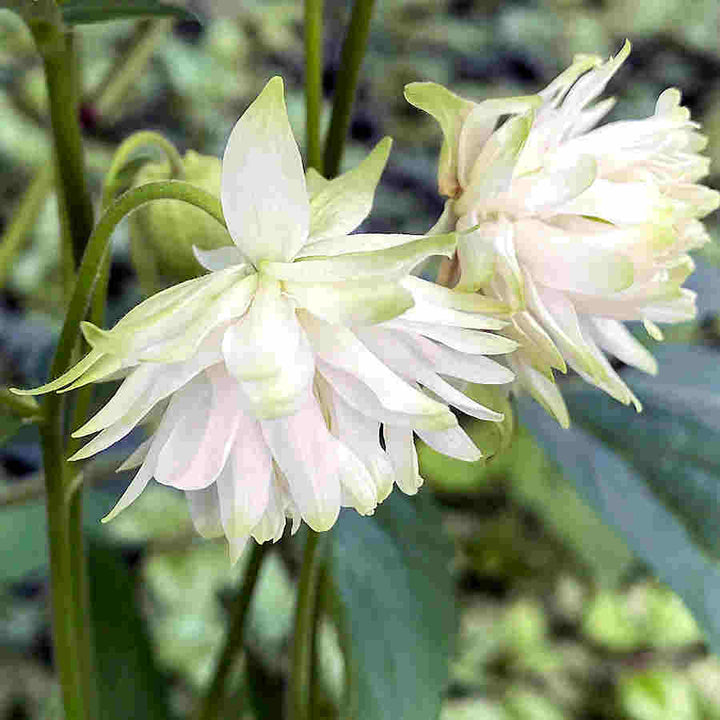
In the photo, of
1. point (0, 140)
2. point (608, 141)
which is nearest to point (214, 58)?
point (0, 140)

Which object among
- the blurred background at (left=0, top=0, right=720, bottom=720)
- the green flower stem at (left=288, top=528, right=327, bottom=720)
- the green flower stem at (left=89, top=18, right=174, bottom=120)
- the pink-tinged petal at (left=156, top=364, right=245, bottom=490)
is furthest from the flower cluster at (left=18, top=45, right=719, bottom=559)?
the green flower stem at (left=89, top=18, right=174, bottom=120)

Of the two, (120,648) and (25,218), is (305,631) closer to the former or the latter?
(120,648)

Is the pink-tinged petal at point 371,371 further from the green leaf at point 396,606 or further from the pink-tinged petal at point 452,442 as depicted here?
the green leaf at point 396,606

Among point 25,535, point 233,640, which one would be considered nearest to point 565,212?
point 233,640

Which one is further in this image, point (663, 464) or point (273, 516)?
point (663, 464)

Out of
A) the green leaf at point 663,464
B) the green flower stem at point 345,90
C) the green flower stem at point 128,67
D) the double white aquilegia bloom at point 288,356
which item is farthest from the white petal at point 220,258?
the green flower stem at point 128,67

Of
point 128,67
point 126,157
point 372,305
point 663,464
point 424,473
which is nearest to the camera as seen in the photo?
point 372,305

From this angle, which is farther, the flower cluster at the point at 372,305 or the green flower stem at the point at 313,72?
the green flower stem at the point at 313,72
